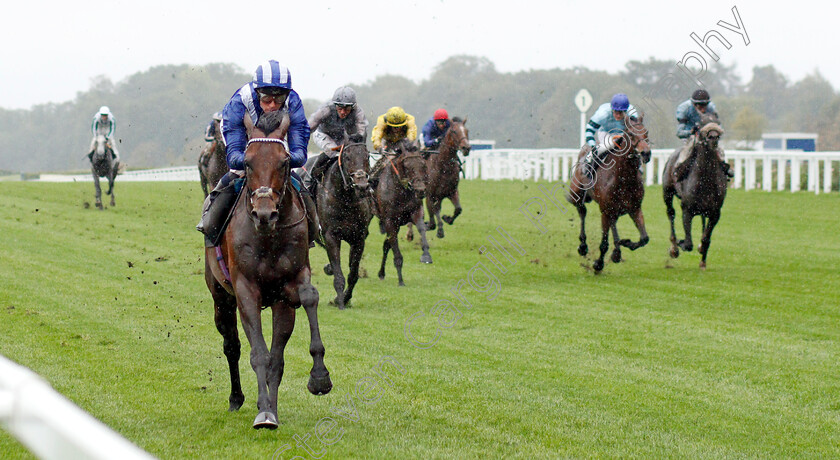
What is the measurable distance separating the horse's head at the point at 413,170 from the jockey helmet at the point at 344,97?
1.41m

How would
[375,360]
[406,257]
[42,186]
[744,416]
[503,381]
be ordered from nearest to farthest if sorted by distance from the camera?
[744,416]
[503,381]
[375,360]
[406,257]
[42,186]

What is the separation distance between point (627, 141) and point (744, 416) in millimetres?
6361

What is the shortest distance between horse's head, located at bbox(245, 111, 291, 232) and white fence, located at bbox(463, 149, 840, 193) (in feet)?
63.2

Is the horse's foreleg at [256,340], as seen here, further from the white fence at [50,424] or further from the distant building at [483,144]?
the distant building at [483,144]

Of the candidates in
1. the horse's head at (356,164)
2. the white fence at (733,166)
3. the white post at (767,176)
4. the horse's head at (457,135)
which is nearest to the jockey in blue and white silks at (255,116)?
the horse's head at (356,164)

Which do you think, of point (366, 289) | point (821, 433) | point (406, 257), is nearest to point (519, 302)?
point (366, 289)

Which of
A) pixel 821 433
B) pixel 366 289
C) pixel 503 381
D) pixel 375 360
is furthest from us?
pixel 366 289

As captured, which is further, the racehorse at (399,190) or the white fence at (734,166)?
the white fence at (734,166)

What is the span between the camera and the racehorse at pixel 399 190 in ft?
37.5

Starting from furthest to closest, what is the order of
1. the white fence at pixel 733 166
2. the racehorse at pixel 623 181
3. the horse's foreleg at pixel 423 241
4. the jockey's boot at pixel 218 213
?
1. the white fence at pixel 733 166
2. the horse's foreleg at pixel 423 241
3. the racehorse at pixel 623 181
4. the jockey's boot at pixel 218 213

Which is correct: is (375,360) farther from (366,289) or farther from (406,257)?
(406,257)

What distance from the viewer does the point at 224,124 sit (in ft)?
18.8

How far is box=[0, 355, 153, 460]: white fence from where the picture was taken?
172 centimetres

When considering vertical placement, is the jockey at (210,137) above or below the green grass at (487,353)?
above
